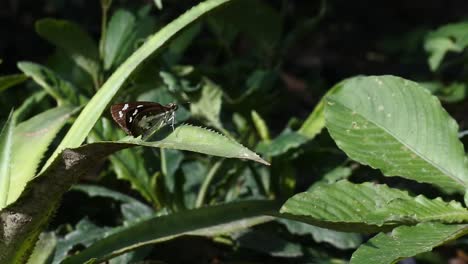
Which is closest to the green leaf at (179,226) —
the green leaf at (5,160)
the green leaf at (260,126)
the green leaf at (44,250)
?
the green leaf at (44,250)

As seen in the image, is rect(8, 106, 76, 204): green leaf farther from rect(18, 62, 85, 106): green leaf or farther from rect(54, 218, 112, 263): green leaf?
rect(54, 218, 112, 263): green leaf

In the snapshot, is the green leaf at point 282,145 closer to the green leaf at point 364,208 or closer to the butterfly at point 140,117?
the green leaf at point 364,208

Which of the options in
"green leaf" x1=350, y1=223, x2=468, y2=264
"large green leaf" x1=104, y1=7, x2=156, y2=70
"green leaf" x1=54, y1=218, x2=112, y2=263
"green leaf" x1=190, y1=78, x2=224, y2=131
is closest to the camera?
"green leaf" x1=350, y1=223, x2=468, y2=264

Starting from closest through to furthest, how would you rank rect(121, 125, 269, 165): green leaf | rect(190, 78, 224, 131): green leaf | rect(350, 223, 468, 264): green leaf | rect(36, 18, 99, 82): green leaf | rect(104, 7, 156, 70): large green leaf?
1. rect(121, 125, 269, 165): green leaf
2. rect(350, 223, 468, 264): green leaf
3. rect(190, 78, 224, 131): green leaf
4. rect(36, 18, 99, 82): green leaf
5. rect(104, 7, 156, 70): large green leaf

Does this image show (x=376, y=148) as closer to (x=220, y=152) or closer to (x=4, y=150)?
(x=220, y=152)

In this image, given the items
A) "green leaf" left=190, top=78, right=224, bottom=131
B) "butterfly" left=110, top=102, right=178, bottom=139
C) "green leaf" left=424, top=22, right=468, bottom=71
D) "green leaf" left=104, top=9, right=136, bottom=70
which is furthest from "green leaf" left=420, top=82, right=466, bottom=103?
"butterfly" left=110, top=102, right=178, bottom=139

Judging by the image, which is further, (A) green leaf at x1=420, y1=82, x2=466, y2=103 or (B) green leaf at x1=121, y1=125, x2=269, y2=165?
(A) green leaf at x1=420, y1=82, x2=466, y2=103
